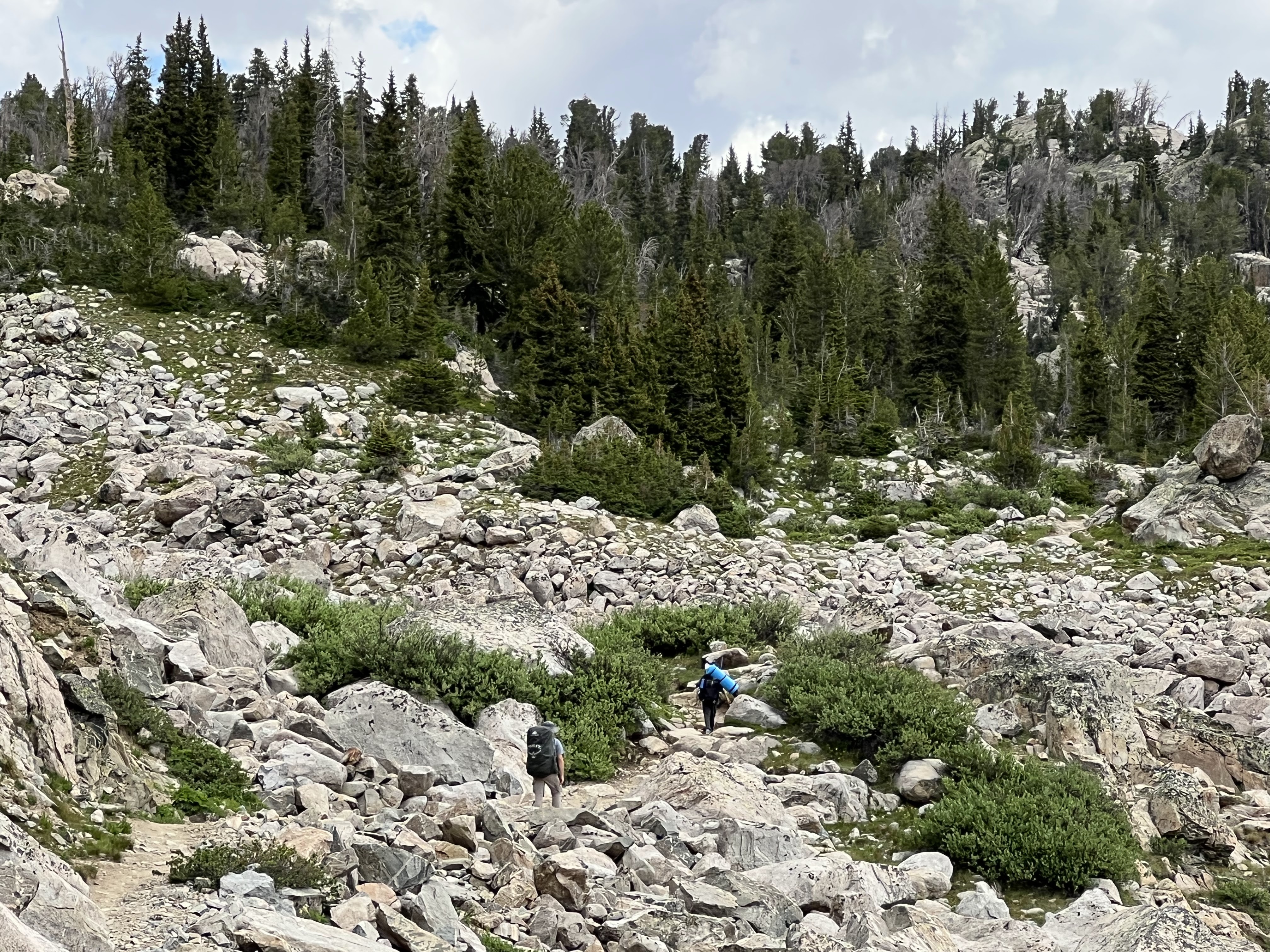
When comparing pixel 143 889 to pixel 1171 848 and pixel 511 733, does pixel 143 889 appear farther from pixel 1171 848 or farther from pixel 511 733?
pixel 1171 848

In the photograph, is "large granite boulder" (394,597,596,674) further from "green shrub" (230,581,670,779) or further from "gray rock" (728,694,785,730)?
"gray rock" (728,694,785,730)

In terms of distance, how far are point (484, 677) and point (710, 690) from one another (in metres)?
3.00

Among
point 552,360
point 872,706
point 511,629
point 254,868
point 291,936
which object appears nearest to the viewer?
point 291,936

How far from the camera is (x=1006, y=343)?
46.5 m

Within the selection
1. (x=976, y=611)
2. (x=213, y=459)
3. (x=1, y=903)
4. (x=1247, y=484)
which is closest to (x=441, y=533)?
(x=213, y=459)

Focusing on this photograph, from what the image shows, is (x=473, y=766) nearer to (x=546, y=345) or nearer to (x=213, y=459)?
(x=213, y=459)

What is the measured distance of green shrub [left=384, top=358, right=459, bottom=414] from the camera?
93.8 ft

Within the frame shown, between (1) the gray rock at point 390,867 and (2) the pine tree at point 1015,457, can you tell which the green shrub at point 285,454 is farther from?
(2) the pine tree at point 1015,457

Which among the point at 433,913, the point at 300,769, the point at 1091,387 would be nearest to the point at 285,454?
the point at 300,769

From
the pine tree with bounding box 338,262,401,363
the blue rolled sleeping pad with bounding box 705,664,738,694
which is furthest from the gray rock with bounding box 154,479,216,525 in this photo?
the blue rolled sleeping pad with bounding box 705,664,738,694

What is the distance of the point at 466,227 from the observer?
3747 cm

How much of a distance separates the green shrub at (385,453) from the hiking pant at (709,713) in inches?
521

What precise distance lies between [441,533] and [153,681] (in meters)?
11.6

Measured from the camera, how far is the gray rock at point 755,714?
43.7ft
